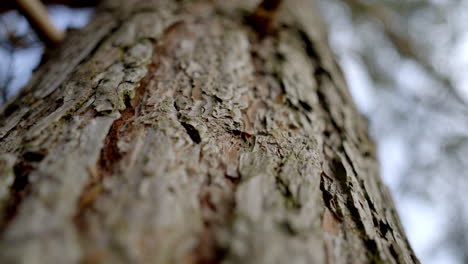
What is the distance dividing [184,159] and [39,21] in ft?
4.07

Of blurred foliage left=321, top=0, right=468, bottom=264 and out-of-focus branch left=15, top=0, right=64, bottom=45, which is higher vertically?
out-of-focus branch left=15, top=0, right=64, bottom=45

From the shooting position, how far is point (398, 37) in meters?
2.43

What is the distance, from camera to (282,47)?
1179 millimetres

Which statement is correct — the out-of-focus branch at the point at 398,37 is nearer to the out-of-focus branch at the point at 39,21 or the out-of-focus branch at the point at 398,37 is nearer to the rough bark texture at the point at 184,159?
the rough bark texture at the point at 184,159

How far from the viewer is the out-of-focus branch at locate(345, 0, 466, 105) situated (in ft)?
7.56

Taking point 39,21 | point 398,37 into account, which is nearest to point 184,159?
point 39,21

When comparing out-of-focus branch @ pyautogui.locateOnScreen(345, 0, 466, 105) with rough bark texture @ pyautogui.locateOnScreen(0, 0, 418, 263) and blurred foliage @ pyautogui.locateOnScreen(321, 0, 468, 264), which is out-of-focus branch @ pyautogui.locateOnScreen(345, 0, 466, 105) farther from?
rough bark texture @ pyautogui.locateOnScreen(0, 0, 418, 263)

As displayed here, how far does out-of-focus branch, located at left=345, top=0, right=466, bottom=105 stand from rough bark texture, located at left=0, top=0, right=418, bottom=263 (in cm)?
168

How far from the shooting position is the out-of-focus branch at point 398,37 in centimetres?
230

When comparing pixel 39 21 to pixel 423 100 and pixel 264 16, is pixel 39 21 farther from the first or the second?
pixel 423 100

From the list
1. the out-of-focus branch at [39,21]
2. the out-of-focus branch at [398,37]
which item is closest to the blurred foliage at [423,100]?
the out-of-focus branch at [398,37]

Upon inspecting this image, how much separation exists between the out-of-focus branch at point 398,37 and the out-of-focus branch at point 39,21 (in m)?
2.48

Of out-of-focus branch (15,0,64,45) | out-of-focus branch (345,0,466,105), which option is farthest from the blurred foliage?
out-of-focus branch (15,0,64,45)

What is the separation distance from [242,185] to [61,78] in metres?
0.67
